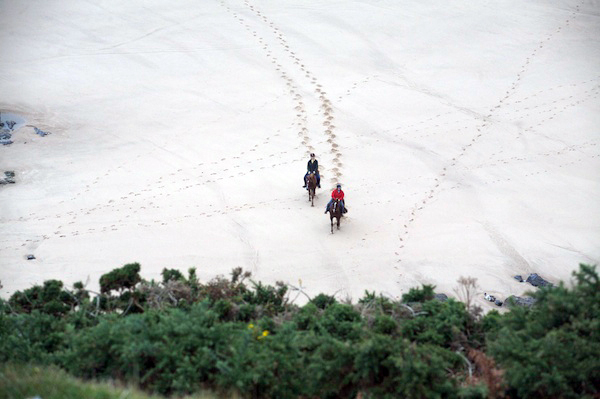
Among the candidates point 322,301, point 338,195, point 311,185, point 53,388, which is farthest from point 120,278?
point 311,185

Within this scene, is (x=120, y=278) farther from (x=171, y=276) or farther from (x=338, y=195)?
(x=338, y=195)

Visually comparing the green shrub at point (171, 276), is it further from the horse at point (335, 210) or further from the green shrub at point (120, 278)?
the horse at point (335, 210)

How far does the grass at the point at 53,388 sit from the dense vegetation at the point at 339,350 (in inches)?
24.5

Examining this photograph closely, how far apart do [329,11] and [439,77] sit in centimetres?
657

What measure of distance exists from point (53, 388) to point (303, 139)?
13.8 m

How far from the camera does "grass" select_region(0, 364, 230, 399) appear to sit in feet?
21.2

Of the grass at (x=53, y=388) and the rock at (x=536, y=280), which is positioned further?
the rock at (x=536, y=280)

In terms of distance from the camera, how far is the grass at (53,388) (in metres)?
6.47

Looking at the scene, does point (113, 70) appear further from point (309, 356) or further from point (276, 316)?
point (309, 356)

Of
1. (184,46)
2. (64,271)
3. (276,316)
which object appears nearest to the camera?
(276,316)

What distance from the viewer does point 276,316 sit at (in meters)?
9.66

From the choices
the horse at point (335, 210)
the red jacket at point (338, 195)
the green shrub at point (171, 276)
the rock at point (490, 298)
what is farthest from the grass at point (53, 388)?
the red jacket at point (338, 195)

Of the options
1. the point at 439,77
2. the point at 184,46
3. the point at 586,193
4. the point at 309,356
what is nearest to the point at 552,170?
the point at 586,193

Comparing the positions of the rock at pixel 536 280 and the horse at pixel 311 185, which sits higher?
the rock at pixel 536 280
